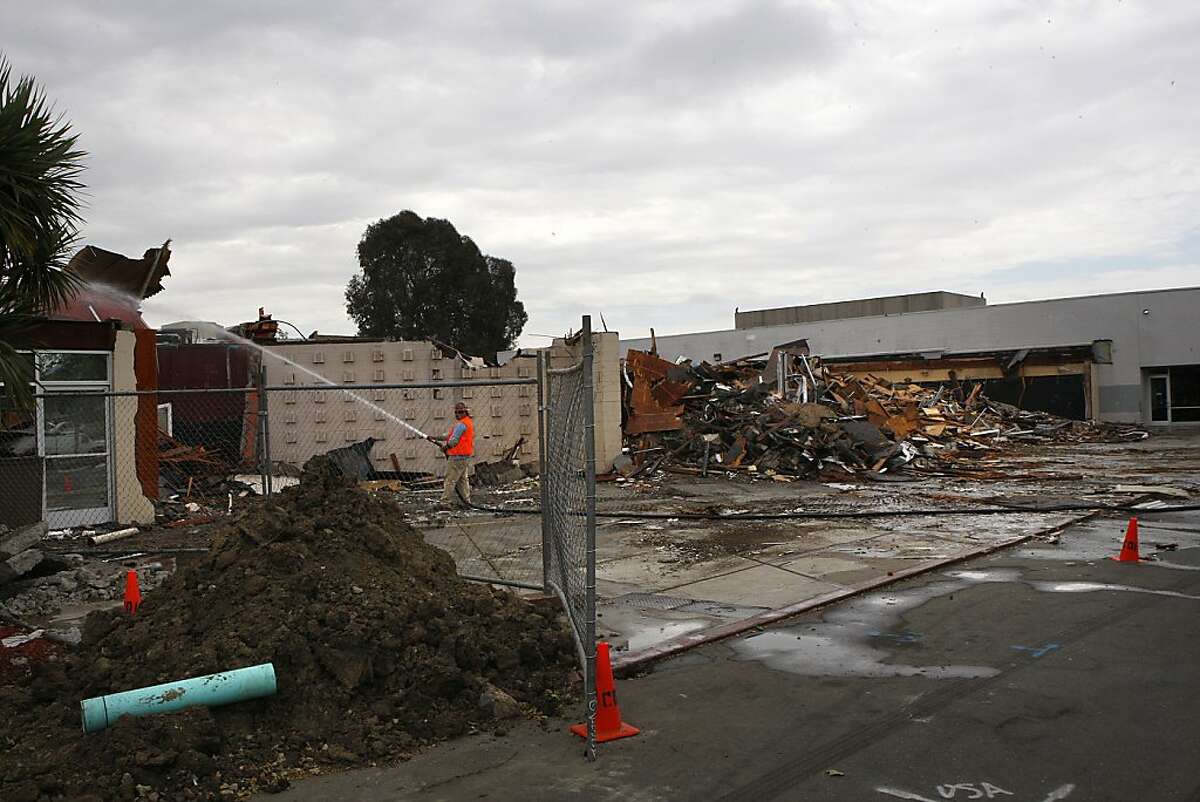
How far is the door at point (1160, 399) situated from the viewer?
37.8m

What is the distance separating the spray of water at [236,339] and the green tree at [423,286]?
2877cm

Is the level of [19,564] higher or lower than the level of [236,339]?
lower

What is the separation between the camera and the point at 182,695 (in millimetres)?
5250

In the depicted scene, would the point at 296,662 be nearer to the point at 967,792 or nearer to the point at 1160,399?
the point at 967,792

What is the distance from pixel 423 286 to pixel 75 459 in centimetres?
4033

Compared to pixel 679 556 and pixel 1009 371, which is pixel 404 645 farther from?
pixel 1009 371

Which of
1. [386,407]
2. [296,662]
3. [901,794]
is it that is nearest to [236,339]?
[386,407]

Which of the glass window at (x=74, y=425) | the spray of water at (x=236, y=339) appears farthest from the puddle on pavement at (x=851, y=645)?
the spray of water at (x=236, y=339)

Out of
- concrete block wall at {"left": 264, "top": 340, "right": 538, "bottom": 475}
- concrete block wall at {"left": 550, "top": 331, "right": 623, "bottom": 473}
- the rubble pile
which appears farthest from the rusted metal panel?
concrete block wall at {"left": 264, "top": 340, "right": 538, "bottom": 475}

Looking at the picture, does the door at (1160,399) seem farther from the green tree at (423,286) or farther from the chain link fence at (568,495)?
the chain link fence at (568,495)

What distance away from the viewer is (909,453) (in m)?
22.0

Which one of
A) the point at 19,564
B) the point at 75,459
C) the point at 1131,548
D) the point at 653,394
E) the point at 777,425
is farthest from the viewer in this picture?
the point at 653,394

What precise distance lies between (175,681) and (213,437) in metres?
14.3

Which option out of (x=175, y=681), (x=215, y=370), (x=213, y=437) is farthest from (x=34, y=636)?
(x=215, y=370)
